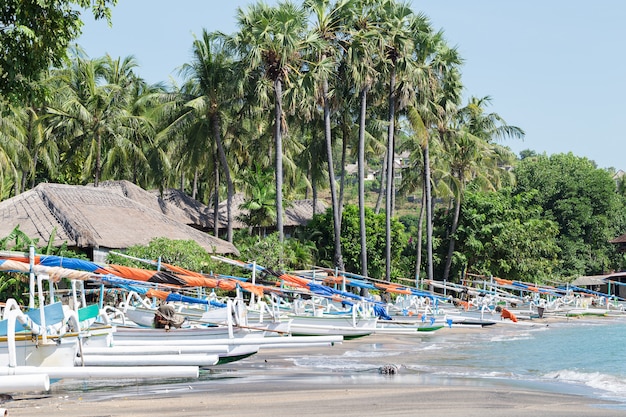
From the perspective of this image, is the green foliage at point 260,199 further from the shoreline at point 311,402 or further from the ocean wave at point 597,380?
the shoreline at point 311,402

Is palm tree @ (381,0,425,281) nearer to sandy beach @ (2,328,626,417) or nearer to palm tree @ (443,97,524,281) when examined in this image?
palm tree @ (443,97,524,281)

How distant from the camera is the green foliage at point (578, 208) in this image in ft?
208

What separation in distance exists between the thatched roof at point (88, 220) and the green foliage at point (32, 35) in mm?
12164

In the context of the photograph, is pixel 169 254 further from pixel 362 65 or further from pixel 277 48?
pixel 362 65

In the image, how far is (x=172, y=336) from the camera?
19.1 metres

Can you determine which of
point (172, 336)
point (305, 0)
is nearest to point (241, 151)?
point (305, 0)

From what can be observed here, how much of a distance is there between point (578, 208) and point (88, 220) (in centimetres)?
4217

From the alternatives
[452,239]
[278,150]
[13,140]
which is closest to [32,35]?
[278,150]

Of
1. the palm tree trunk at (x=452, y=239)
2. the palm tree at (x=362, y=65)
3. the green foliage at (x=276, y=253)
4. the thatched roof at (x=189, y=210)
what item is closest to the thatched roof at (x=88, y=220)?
the green foliage at (x=276, y=253)

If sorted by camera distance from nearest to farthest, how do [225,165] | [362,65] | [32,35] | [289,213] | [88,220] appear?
[32,35], [88,220], [362,65], [225,165], [289,213]

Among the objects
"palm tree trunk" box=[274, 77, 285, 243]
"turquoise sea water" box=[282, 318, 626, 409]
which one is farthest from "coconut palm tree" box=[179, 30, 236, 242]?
"turquoise sea water" box=[282, 318, 626, 409]

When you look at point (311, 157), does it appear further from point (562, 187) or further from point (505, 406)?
point (505, 406)

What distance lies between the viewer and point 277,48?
37344 millimetres

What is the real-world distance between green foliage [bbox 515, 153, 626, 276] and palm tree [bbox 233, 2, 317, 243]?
3026cm
